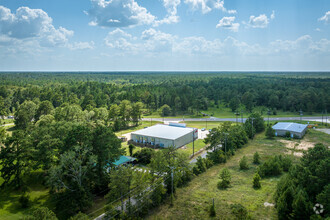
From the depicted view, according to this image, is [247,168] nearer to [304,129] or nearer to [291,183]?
[291,183]

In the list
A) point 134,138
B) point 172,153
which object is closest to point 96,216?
point 172,153

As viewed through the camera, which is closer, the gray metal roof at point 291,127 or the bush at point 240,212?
the bush at point 240,212

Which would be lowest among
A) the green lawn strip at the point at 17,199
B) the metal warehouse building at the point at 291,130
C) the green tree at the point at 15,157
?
the green lawn strip at the point at 17,199

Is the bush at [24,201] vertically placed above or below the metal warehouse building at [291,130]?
below

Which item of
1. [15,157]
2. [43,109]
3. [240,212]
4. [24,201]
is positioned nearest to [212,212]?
[240,212]

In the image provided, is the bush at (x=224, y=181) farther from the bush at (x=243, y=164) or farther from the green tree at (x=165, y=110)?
the green tree at (x=165, y=110)

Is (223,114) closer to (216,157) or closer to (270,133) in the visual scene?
(270,133)

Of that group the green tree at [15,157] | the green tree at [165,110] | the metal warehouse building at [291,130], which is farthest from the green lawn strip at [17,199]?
the green tree at [165,110]

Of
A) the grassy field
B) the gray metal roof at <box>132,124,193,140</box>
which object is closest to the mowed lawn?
the gray metal roof at <box>132,124,193,140</box>
